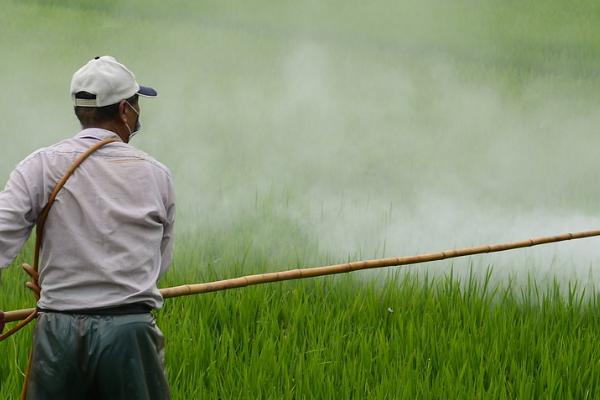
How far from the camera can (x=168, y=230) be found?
2189 millimetres

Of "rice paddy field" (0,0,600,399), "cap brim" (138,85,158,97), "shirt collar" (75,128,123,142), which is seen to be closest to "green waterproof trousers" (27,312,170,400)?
"shirt collar" (75,128,123,142)

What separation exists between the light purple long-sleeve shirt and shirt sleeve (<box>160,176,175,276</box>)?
0.09 m

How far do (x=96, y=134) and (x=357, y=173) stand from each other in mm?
4491

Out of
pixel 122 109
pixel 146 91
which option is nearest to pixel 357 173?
pixel 146 91

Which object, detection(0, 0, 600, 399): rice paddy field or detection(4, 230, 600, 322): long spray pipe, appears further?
detection(0, 0, 600, 399): rice paddy field

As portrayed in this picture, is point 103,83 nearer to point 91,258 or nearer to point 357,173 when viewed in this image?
point 91,258

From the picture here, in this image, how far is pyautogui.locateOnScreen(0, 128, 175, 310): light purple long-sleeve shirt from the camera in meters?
2.01

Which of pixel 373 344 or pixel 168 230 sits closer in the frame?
pixel 168 230

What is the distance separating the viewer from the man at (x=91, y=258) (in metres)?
2.02

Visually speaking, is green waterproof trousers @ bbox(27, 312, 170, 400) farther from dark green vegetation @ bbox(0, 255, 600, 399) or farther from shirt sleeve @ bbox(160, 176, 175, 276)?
dark green vegetation @ bbox(0, 255, 600, 399)

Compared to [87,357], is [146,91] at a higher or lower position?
higher

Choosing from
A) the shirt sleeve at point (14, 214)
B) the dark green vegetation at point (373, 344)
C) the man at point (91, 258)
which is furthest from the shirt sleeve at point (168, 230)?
the dark green vegetation at point (373, 344)

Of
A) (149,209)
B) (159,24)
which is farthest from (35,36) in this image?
(149,209)

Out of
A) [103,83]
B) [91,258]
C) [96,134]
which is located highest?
[103,83]
